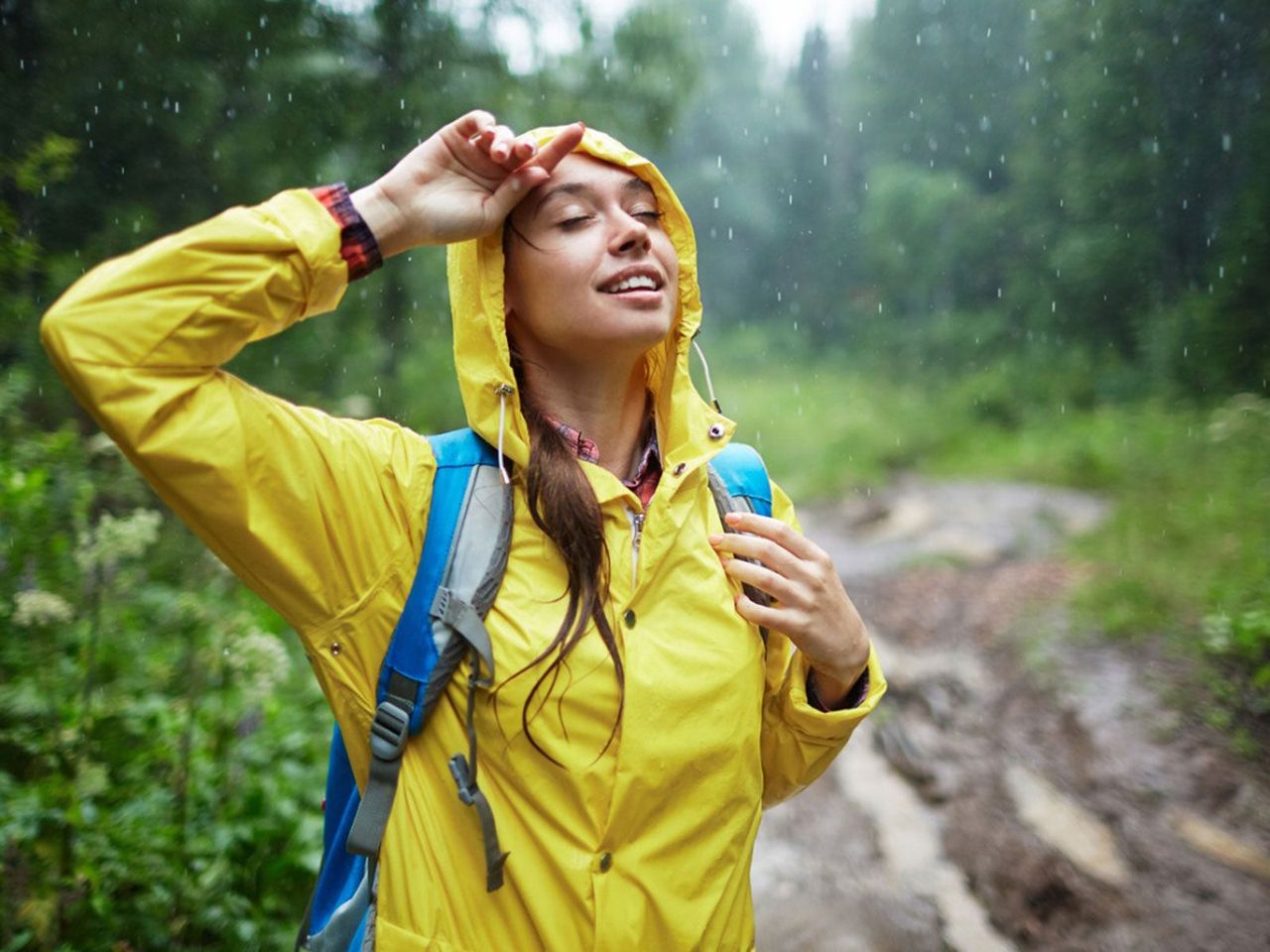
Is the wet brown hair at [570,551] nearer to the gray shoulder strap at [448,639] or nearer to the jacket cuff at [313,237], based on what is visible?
the gray shoulder strap at [448,639]

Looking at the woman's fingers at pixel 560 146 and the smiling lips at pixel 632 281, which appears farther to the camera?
the smiling lips at pixel 632 281

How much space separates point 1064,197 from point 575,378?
19878 millimetres

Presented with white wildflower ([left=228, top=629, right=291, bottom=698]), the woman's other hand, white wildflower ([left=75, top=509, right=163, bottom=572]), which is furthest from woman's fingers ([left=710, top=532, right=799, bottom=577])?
white wildflower ([left=228, top=629, right=291, bottom=698])

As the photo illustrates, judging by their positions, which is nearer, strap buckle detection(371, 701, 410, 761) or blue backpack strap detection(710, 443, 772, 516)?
strap buckle detection(371, 701, 410, 761)

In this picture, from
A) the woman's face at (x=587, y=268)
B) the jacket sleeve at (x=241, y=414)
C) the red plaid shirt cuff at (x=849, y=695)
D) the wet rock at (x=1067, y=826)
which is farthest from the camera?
A: the wet rock at (x=1067, y=826)

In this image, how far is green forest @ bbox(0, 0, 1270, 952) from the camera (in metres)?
3.45

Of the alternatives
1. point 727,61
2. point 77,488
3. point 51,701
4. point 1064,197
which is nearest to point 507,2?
point 77,488

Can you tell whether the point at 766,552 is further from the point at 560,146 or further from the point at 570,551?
the point at 560,146

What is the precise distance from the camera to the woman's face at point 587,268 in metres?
1.84

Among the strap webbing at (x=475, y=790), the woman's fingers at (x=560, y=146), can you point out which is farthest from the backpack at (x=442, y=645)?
the woman's fingers at (x=560, y=146)

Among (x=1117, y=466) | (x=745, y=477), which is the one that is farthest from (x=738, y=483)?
(x=1117, y=466)

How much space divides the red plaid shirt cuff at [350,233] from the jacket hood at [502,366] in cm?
32

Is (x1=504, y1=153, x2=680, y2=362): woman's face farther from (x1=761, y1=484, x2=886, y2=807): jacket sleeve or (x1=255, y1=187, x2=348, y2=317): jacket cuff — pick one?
(x1=761, y1=484, x2=886, y2=807): jacket sleeve

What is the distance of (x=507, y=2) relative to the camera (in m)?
10.6
